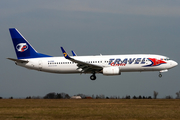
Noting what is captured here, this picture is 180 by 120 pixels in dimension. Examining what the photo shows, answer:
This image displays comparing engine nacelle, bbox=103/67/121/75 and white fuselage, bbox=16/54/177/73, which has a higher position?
white fuselage, bbox=16/54/177/73

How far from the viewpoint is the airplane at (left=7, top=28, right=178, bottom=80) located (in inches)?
1766

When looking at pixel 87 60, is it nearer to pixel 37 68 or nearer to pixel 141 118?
pixel 37 68

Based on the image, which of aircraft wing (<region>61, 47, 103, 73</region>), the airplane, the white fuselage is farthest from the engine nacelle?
aircraft wing (<region>61, 47, 103, 73</region>)

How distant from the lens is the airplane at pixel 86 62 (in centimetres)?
4484

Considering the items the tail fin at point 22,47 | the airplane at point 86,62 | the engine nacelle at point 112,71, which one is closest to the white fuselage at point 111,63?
the airplane at point 86,62

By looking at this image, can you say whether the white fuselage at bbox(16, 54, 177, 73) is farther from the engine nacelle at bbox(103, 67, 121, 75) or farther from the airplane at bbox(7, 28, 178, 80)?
the engine nacelle at bbox(103, 67, 121, 75)

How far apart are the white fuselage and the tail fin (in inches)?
44.7

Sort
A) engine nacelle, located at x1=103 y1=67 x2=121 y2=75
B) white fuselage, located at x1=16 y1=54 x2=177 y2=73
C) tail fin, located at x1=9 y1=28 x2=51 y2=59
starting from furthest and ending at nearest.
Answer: tail fin, located at x1=9 y1=28 x2=51 y2=59 < white fuselage, located at x1=16 y1=54 x2=177 y2=73 < engine nacelle, located at x1=103 y1=67 x2=121 y2=75

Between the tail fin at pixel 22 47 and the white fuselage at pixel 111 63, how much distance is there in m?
1.14

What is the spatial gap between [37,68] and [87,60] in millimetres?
8534

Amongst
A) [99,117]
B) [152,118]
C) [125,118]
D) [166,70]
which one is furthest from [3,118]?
[166,70]

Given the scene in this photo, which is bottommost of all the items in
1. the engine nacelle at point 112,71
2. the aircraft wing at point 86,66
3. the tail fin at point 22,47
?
the engine nacelle at point 112,71

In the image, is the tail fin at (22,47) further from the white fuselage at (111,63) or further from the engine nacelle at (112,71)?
the engine nacelle at (112,71)

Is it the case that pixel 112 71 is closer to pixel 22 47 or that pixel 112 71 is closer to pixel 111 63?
pixel 111 63
